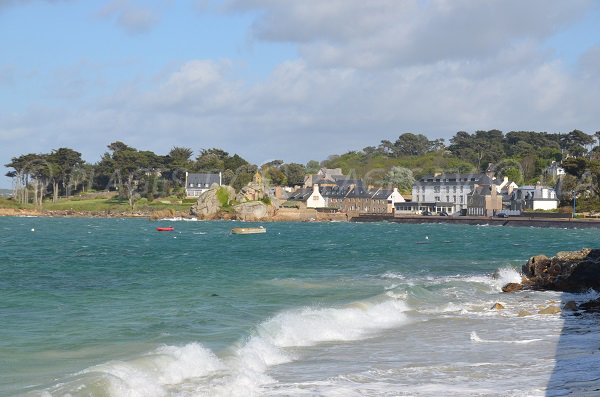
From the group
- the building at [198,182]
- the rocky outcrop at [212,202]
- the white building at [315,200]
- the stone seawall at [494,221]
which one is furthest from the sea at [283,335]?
the building at [198,182]

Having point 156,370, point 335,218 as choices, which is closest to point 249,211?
point 335,218

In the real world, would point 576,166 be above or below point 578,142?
below

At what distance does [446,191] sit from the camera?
152875 millimetres

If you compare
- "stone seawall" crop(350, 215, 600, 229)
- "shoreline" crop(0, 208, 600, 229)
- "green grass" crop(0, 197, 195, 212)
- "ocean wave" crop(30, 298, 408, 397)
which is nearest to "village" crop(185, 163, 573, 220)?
"shoreline" crop(0, 208, 600, 229)

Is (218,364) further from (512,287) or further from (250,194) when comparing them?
(250,194)

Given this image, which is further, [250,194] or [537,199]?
[250,194]

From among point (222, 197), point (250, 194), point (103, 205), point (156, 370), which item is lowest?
point (156, 370)

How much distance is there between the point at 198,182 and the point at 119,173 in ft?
54.5

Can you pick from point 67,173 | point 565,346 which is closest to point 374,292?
point 565,346

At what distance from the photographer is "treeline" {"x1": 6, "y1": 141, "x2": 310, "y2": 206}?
6412 inches

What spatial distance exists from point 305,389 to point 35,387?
5.01m

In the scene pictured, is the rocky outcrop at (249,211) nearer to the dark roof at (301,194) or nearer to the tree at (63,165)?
the dark roof at (301,194)

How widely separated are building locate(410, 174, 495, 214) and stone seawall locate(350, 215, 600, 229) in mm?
12254

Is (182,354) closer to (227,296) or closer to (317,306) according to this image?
(317,306)
